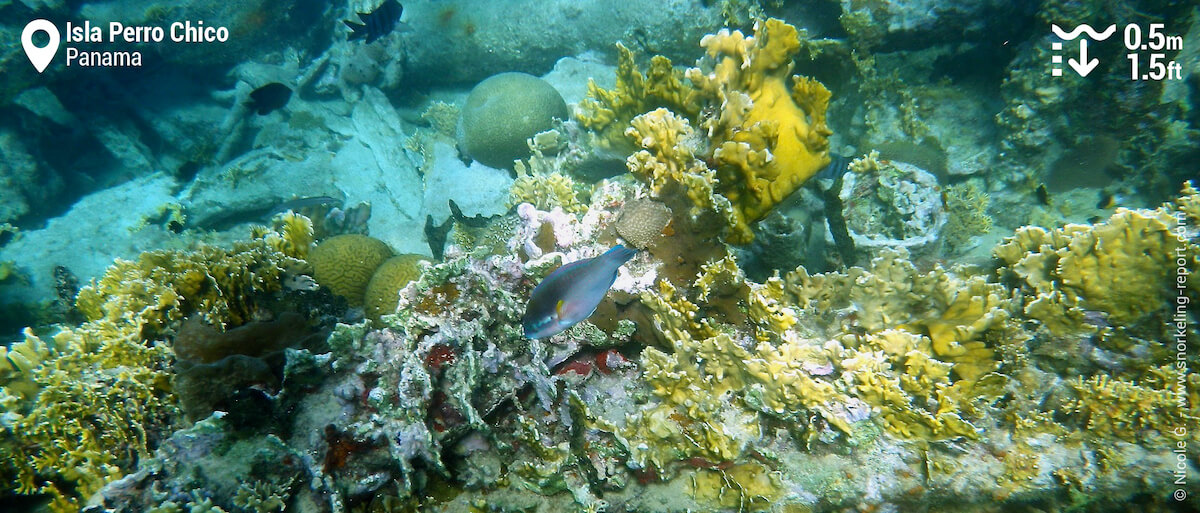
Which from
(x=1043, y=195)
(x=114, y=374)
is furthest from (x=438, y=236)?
(x=1043, y=195)

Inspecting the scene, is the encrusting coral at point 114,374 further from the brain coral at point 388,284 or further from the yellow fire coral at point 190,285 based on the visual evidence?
the brain coral at point 388,284

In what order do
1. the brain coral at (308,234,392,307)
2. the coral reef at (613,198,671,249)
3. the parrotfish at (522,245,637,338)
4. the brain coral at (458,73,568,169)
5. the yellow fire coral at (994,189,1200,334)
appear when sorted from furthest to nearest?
1. the brain coral at (458,73,568,169)
2. the brain coral at (308,234,392,307)
3. the coral reef at (613,198,671,249)
4. the yellow fire coral at (994,189,1200,334)
5. the parrotfish at (522,245,637,338)

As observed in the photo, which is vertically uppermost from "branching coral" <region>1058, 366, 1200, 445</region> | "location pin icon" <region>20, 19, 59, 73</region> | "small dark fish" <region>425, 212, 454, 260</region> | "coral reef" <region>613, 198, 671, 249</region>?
"location pin icon" <region>20, 19, 59, 73</region>

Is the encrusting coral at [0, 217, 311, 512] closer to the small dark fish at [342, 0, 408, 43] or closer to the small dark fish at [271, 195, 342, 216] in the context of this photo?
the small dark fish at [271, 195, 342, 216]

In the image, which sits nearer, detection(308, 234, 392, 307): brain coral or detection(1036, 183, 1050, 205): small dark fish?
detection(308, 234, 392, 307): brain coral

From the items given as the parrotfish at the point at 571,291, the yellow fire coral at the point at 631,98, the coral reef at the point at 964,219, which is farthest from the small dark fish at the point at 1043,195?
the parrotfish at the point at 571,291

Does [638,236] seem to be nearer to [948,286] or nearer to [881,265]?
[881,265]

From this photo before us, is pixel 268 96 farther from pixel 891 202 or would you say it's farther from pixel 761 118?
pixel 891 202

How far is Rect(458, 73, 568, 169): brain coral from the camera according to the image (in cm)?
724

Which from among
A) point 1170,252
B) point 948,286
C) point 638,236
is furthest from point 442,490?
point 1170,252

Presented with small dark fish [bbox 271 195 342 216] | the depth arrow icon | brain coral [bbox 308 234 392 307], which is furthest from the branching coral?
small dark fish [bbox 271 195 342 216]

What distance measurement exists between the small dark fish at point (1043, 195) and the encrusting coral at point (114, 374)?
26.3 feet

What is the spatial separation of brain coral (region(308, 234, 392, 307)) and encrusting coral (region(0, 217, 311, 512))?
1.64m

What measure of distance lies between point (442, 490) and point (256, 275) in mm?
1980
